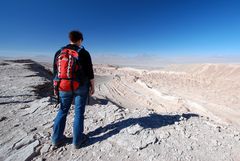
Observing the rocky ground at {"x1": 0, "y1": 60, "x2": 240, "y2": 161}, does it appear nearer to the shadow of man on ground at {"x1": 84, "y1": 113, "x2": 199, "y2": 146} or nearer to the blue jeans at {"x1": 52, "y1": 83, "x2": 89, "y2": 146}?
the shadow of man on ground at {"x1": 84, "y1": 113, "x2": 199, "y2": 146}

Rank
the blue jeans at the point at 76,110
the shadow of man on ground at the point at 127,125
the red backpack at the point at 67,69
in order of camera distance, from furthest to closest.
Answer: the shadow of man on ground at the point at 127,125 < the blue jeans at the point at 76,110 < the red backpack at the point at 67,69

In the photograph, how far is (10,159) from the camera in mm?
2363

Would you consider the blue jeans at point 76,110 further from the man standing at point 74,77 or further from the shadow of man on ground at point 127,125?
the shadow of man on ground at point 127,125

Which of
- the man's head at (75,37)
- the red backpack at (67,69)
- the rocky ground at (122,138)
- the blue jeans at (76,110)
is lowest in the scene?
the rocky ground at (122,138)

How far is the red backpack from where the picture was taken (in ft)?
7.19

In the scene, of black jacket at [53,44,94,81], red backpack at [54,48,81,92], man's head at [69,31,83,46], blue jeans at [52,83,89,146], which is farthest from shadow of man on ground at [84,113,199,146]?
man's head at [69,31,83,46]

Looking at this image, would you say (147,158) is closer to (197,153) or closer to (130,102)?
(197,153)

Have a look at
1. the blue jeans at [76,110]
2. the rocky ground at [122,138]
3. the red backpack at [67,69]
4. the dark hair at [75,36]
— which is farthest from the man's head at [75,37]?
the rocky ground at [122,138]

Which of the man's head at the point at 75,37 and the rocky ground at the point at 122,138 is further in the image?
the rocky ground at the point at 122,138

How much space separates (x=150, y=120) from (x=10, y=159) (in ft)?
8.78

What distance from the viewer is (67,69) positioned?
2.21 meters

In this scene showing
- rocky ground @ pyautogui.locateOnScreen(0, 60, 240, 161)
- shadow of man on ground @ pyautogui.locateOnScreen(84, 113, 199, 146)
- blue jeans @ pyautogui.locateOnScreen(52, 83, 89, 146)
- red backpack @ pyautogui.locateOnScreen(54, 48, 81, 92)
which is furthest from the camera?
shadow of man on ground @ pyautogui.locateOnScreen(84, 113, 199, 146)

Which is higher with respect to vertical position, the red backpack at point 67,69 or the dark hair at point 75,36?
the dark hair at point 75,36

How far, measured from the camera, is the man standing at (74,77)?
7.23 feet
